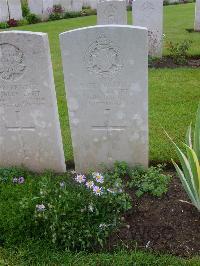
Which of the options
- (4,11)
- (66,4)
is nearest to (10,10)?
(4,11)

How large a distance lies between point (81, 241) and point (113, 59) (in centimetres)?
174

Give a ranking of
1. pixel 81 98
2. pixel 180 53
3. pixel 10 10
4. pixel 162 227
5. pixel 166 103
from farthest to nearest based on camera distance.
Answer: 1. pixel 10 10
2. pixel 180 53
3. pixel 166 103
4. pixel 81 98
5. pixel 162 227

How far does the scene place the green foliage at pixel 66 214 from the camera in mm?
3727

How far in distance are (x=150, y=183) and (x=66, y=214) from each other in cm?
101

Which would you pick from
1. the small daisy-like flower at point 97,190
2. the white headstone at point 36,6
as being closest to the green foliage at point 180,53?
the small daisy-like flower at point 97,190

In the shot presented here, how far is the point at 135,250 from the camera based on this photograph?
368 cm

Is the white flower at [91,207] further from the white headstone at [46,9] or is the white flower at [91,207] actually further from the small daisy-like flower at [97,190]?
the white headstone at [46,9]

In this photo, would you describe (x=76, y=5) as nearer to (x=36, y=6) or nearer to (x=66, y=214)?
(x=36, y=6)

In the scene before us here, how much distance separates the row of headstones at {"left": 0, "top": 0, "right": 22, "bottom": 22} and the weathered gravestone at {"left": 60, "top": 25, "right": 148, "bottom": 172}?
12241 millimetres

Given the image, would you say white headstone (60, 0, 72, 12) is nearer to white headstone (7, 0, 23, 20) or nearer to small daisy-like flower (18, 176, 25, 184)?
white headstone (7, 0, 23, 20)

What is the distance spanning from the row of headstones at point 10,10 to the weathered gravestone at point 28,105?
39.2ft

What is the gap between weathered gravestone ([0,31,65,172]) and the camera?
4.32 m

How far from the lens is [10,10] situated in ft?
52.4

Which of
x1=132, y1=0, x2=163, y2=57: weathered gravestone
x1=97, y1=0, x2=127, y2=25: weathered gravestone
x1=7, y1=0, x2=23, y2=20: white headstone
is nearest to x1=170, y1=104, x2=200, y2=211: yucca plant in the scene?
x1=97, y1=0, x2=127, y2=25: weathered gravestone
